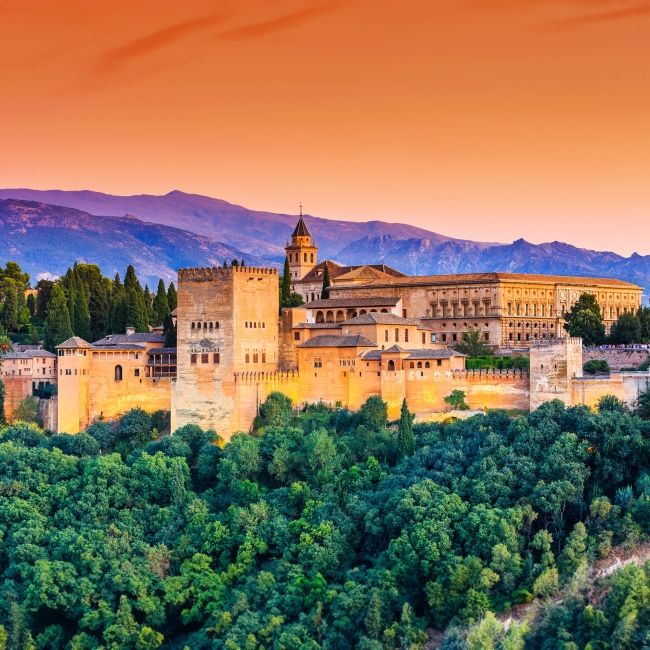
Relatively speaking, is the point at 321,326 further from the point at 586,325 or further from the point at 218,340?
the point at 586,325

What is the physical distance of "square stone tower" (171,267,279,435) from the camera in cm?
4150

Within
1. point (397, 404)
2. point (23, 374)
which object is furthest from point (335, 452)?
point (23, 374)

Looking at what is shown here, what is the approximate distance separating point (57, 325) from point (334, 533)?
1961 centimetres

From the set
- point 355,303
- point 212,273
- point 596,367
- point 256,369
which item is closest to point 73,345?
point 212,273

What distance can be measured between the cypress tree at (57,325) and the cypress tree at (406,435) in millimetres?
16161

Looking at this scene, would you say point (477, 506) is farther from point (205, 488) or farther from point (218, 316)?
point (218, 316)

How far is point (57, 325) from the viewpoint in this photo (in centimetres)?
4862

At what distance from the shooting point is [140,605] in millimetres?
32312

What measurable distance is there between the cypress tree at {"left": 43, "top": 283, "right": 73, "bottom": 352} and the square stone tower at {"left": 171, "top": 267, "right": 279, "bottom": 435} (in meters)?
7.75

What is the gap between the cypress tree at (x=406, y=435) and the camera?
37.2 m

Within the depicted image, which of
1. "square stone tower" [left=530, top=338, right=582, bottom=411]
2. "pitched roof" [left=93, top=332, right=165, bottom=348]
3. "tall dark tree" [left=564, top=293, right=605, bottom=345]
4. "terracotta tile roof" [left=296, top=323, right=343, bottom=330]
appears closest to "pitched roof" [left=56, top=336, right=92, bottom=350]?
"pitched roof" [left=93, top=332, right=165, bottom=348]

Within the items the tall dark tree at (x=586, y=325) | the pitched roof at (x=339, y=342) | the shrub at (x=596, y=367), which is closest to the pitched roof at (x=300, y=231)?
the tall dark tree at (x=586, y=325)

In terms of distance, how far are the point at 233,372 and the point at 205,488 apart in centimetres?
426

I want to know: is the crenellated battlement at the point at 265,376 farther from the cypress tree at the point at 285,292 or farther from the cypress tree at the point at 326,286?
the cypress tree at the point at 326,286
